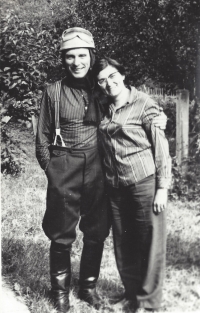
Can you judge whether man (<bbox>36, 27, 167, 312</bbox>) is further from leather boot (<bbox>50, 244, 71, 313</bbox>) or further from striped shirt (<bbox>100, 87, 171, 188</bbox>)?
striped shirt (<bbox>100, 87, 171, 188</bbox>)

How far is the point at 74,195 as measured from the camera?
2.69 m

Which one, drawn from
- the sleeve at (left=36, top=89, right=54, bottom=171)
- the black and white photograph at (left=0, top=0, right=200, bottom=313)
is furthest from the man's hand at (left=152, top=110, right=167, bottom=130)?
the sleeve at (left=36, top=89, right=54, bottom=171)

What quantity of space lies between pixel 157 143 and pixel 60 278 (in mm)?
1202

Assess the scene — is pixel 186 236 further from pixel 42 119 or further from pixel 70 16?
pixel 70 16

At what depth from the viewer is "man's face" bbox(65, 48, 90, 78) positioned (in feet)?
8.22

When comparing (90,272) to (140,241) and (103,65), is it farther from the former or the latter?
(103,65)

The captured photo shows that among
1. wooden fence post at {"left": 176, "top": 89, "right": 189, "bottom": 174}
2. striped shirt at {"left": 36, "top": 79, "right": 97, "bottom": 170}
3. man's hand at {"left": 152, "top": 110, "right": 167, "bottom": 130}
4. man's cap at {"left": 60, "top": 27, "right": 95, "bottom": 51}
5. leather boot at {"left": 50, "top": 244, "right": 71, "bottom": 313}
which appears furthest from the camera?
wooden fence post at {"left": 176, "top": 89, "right": 189, "bottom": 174}

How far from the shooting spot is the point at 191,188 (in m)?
3.64

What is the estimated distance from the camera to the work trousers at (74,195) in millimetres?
2646

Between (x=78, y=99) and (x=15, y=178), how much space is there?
6.91ft

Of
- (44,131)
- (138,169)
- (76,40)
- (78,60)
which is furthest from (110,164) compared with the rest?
(76,40)

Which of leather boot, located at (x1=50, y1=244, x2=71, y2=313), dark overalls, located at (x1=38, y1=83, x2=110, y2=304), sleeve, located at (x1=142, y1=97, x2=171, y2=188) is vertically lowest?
leather boot, located at (x1=50, y1=244, x2=71, y2=313)

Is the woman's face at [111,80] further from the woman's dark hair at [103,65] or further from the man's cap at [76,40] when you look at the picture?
the man's cap at [76,40]

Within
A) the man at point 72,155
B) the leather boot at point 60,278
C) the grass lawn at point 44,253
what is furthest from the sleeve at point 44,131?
the grass lawn at point 44,253
